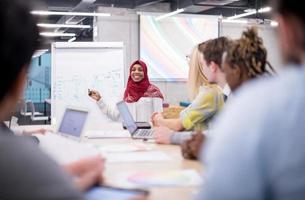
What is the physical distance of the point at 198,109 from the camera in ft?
7.68

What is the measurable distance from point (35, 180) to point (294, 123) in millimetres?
451

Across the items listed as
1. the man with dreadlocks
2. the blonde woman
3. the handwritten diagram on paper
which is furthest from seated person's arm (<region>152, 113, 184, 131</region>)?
the handwritten diagram on paper

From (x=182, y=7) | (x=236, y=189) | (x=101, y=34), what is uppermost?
(x=182, y=7)

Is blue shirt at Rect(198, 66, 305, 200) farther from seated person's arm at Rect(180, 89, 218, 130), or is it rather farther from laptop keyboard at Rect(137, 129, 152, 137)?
laptop keyboard at Rect(137, 129, 152, 137)

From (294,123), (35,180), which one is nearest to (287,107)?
(294,123)

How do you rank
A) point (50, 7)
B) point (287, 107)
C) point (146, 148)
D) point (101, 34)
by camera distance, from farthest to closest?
point (50, 7)
point (101, 34)
point (146, 148)
point (287, 107)

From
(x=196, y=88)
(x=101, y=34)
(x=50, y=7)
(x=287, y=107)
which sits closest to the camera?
(x=287, y=107)

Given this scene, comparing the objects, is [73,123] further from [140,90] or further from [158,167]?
[140,90]

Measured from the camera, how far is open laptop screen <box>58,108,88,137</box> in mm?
2207

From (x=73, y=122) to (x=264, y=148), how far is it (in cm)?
167

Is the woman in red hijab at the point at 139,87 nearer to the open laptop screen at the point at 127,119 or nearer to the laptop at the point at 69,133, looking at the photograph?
the open laptop screen at the point at 127,119

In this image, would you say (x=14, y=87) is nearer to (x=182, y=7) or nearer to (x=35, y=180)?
(x=35, y=180)

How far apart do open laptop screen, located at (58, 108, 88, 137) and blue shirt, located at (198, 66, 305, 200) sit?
1.52 meters

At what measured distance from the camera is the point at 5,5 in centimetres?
78
